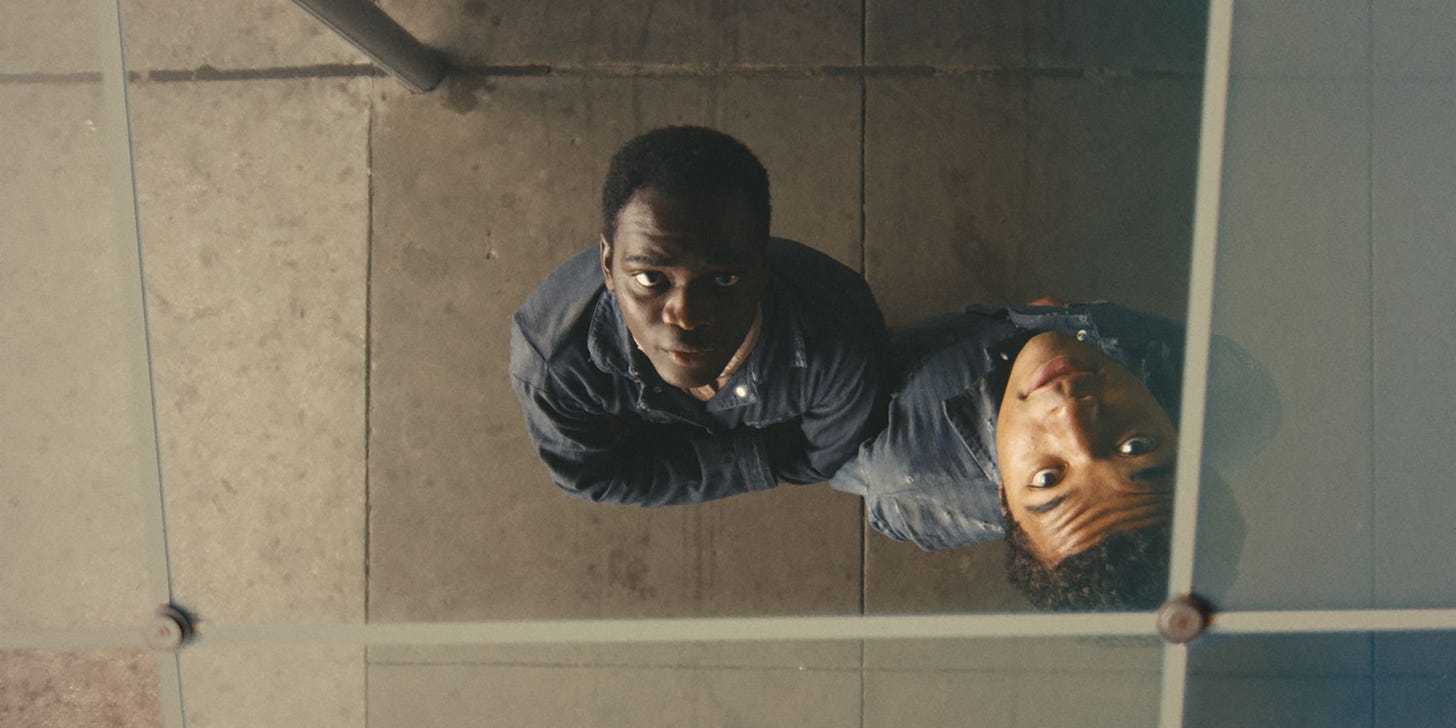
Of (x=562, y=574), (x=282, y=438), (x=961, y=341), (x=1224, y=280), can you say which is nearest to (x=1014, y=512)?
(x=961, y=341)

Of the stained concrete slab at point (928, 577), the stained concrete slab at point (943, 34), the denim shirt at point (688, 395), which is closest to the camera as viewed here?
the denim shirt at point (688, 395)

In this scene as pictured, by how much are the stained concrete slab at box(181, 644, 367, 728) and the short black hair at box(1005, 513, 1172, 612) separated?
2.17ft

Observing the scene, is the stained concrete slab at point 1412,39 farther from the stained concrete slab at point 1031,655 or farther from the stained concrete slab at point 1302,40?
the stained concrete slab at point 1031,655

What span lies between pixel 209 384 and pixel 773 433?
3.06 ft

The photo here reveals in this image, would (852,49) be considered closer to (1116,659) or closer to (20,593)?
(1116,659)

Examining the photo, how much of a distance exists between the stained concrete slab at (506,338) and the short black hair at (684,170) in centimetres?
64

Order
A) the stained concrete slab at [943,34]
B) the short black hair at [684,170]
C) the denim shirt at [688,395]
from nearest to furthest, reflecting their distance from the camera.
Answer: the short black hair at [684,170], the denim shirt at [688,395], the stained concrete slab at [943,34]

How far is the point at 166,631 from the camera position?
721 millimetres

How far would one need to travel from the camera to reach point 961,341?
1165 mm

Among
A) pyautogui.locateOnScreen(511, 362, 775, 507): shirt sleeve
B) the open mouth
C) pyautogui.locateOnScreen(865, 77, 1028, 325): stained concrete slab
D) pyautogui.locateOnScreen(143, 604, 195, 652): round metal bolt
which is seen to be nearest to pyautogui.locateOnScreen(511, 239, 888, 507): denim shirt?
pyautogui.locateOnScreen(511, 362, 775, 507): shirt sleeve

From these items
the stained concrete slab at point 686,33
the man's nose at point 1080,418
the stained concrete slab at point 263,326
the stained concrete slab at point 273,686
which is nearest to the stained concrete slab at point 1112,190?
the man's nose at point 1080,418

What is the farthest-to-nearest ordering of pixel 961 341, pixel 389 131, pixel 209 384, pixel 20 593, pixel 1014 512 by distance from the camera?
pixel 389 131 → pixel 209 384 → pixel 961 341 → pixel 1014 512 → pixel 20 593

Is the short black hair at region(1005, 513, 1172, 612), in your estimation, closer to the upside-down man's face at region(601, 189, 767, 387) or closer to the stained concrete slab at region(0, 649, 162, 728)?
the upside-down man's face at region(601, 189, 767, 387)

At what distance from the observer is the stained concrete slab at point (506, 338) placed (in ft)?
4.98
